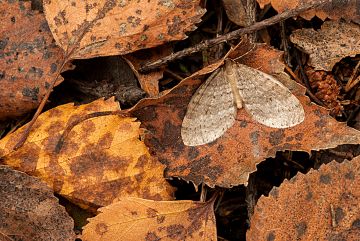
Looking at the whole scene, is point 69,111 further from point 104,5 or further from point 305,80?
point 305,80

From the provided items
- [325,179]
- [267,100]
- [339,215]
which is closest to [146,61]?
[267,100]

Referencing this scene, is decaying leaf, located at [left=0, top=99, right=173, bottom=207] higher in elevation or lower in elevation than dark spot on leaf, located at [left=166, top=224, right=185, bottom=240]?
higher

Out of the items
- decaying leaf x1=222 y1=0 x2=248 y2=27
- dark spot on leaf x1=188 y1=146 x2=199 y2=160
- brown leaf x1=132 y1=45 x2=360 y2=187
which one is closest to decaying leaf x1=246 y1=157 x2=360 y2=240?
brown leaf x1=132 y1=45 x2=360 y2=187

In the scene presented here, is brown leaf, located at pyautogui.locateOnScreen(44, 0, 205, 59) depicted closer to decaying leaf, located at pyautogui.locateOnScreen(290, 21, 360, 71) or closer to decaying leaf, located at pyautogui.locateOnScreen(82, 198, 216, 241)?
decaying leaf, located at pyautogui.locateOnScreen(290, 21, 360, 71)

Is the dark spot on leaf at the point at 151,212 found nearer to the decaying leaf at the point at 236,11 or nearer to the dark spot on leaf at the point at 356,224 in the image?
the dark spot on leaf at the point at 356,224

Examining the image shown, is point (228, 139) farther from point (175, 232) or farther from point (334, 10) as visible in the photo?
point (334, 10)

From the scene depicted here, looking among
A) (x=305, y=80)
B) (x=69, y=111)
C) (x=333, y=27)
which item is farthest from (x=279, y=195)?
(x=69, y=111)

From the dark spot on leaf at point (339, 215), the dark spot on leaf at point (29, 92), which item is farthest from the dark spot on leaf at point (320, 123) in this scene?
the dark spot on leaf at point (29, 92)
